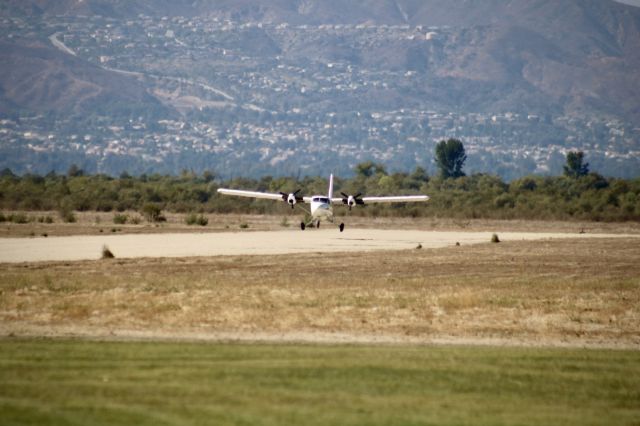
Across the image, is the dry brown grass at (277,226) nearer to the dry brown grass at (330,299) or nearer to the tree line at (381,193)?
the tree line at (381,193)

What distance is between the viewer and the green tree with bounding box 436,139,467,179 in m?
189

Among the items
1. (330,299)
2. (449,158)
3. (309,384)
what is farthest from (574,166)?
(309,384)

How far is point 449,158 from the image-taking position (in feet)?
622

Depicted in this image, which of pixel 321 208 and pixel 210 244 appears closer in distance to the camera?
pixel 210 244

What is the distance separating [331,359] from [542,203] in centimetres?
8771

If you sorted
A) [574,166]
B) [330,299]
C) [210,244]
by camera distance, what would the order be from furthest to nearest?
[574,166] → [210,244] → [330,299]

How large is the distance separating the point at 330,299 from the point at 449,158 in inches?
6505

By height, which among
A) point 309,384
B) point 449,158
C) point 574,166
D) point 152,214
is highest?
point 449,158

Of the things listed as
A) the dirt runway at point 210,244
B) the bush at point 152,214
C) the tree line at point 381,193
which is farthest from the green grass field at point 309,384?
the bush at point 152,214

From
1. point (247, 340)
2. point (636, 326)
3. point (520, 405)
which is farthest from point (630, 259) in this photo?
point (520, 405)

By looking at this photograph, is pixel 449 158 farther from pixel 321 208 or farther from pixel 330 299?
pixel 330 299

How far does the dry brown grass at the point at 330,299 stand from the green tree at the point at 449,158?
153 m

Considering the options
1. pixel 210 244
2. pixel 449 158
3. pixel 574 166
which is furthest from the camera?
pixel 449 158

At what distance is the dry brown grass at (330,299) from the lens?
74.8ft
